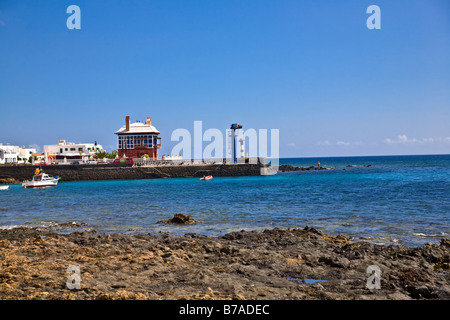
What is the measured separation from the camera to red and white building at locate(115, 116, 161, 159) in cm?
8569

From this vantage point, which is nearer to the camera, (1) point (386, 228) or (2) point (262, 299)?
(2) point (262, 299)

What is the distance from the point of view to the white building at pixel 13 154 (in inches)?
4058

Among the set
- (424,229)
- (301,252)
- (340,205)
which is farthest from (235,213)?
(301,252)

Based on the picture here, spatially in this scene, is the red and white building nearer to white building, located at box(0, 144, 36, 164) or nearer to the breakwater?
the breakwater

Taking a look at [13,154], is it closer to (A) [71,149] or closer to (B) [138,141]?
(A) [71,149]

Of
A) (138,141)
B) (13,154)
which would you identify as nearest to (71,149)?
(13,154)

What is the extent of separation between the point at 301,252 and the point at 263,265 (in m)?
1.92

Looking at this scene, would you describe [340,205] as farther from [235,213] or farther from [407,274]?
[407,274]

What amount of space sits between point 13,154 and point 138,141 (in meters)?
44.2

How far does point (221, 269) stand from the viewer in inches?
407

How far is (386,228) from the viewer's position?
57.9ft

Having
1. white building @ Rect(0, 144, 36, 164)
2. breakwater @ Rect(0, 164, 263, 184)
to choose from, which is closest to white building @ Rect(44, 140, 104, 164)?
white building @ Rect(0, 144, 36, 164)
